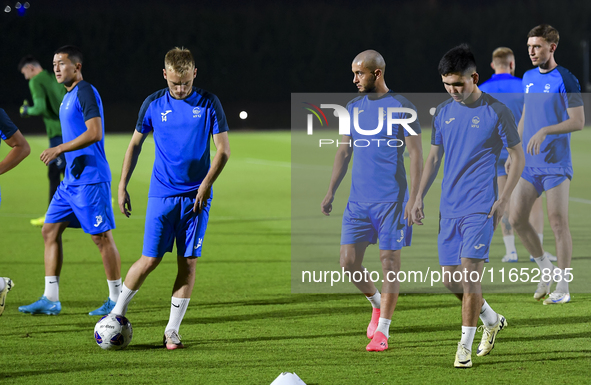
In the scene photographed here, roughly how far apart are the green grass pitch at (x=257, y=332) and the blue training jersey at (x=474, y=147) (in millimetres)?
1046

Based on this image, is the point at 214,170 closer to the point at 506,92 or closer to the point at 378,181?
the point at 378,181

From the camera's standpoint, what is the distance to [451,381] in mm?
4566

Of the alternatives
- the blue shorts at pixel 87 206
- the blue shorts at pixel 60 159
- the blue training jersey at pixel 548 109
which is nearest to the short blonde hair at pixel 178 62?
the blue shorts at pixel 87 206

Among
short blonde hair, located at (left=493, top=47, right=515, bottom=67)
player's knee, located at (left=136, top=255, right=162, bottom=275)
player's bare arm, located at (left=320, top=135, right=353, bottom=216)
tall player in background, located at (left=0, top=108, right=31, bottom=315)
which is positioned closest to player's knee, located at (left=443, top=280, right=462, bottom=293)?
player's bare arm, located at (left=320, top=135, right=353, bottom=216)

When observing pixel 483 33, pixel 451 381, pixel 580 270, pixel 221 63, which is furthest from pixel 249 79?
pixel 451 381

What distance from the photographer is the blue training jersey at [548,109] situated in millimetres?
6527

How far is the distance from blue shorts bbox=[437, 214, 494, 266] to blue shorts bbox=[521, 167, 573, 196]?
84.5 inches

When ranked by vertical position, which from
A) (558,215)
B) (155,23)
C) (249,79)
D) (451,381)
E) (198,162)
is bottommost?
(451,381)

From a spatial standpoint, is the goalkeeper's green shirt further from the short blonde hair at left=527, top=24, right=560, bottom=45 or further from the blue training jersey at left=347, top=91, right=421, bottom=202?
the short blonde hair at left=527, top=24, right=560, bottom=45

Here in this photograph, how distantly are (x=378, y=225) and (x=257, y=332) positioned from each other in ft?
4.13

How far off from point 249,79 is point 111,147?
65.0 feet

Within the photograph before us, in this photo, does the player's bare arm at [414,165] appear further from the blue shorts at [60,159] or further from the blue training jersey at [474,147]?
the blue shorts at [60,159]

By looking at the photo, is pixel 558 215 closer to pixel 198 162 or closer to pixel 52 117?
pixel 198 162

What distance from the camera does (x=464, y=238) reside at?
4.83m
